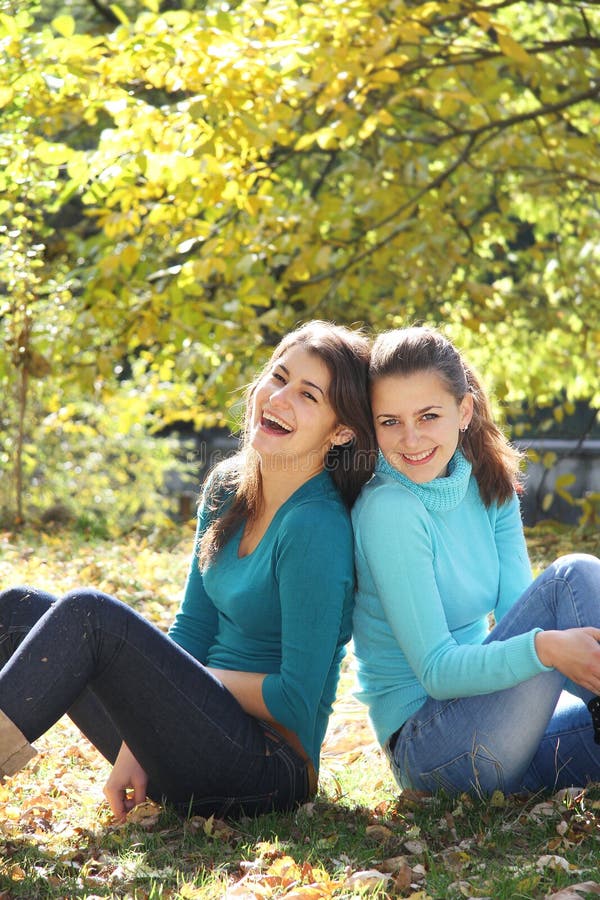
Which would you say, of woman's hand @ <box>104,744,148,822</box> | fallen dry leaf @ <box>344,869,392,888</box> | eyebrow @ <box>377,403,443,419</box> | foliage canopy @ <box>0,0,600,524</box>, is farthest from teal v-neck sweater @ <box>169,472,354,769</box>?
foliage canopy @ <box>0,0,600,524</box>

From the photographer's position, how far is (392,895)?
213 centimetres

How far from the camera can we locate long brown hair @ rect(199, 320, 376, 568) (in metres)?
2.79

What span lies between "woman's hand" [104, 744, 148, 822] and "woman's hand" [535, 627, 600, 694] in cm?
103

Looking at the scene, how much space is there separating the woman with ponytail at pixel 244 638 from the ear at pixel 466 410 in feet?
0.83

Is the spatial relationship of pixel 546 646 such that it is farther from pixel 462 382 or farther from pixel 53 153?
pixel 53 153

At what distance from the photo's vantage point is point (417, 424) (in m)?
2.74

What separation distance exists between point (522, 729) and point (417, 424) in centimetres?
79

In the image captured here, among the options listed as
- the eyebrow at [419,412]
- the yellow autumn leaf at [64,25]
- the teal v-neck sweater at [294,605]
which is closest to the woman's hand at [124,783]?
the teal v-neck sweater at [294,605]

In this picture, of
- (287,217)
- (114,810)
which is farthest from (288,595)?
(287,217)

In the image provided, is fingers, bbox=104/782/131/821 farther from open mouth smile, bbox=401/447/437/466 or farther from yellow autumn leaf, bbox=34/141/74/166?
yellow autumn leaf, bbox=34/141/74/166

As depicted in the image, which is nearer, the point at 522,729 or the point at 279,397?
the point at 522,729

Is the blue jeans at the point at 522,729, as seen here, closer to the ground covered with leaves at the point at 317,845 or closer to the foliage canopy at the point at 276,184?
the ground covered with leaves at the point at 317,845

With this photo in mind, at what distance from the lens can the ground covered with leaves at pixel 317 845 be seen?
85.7 inches

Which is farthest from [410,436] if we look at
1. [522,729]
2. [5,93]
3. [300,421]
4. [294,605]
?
[5,93]
